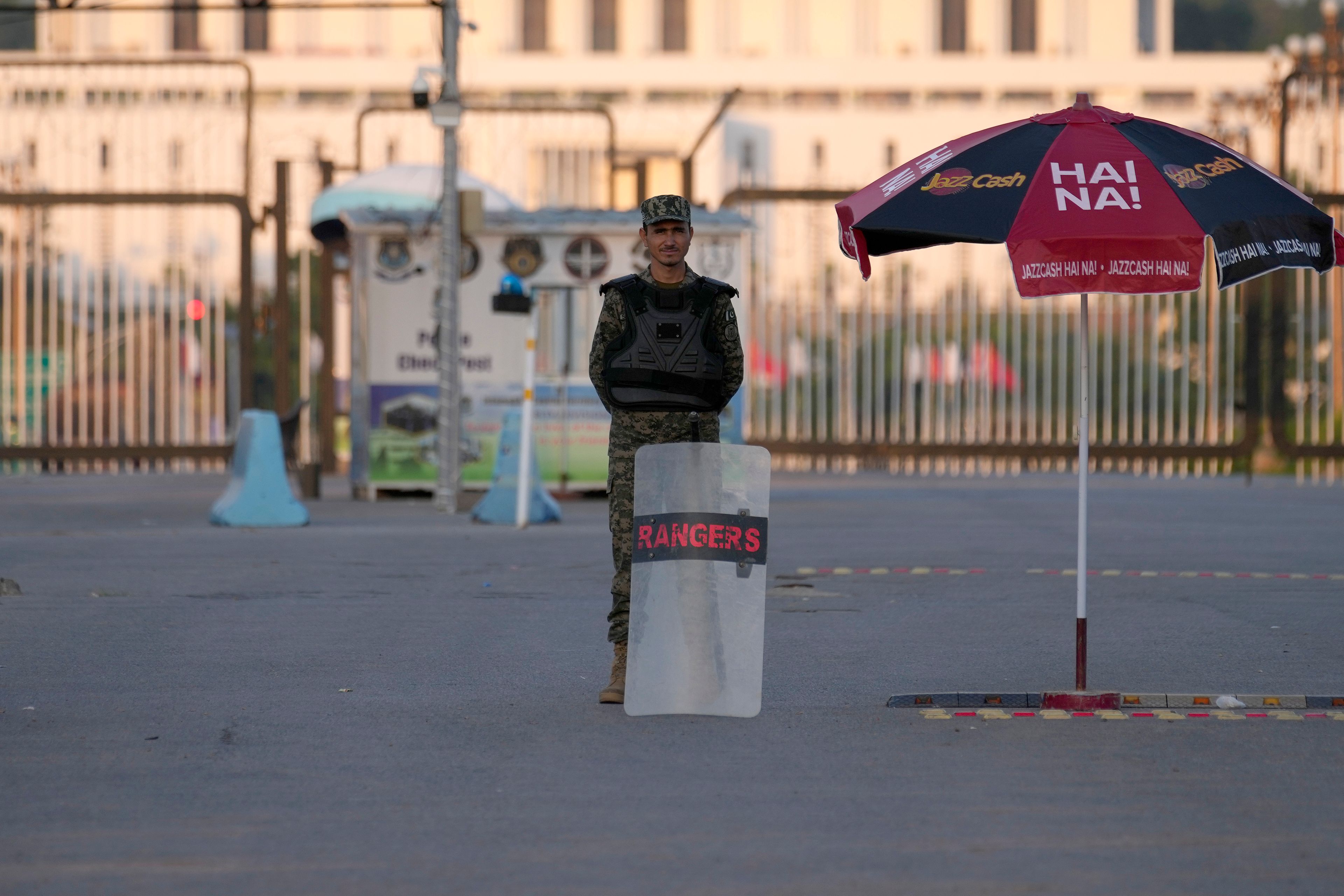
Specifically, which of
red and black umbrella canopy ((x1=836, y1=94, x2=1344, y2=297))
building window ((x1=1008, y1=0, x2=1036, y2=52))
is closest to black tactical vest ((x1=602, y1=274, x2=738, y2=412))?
red and black umbrella canopy ((x1=836, y1=94, x2=1344, y2=297))

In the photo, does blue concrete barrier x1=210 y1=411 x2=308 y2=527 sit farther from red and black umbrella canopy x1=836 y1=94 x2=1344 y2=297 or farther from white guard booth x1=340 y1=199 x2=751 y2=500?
red and black umbrella canopy x1=836 y1=94 x2=1344 y2=297

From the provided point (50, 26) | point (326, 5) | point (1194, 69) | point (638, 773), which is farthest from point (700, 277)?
point (1194, 69)

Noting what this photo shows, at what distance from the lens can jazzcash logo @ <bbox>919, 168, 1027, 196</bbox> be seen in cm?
731

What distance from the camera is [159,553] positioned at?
13.9m

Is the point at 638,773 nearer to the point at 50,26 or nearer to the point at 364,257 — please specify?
the point at 364,257

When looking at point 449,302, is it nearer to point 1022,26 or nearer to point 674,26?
point 674,26

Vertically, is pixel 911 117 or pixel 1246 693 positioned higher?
pixel 911 117

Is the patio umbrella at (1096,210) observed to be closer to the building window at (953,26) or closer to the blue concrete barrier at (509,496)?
the blue concrete barrier at (509,496)

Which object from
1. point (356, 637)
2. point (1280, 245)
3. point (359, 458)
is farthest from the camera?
point (359, 458)

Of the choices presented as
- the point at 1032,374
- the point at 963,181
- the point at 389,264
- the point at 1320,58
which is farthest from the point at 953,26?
the point at 963,181

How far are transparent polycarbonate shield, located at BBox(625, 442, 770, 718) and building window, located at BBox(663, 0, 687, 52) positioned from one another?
63377 mm

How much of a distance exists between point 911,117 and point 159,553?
4844cm

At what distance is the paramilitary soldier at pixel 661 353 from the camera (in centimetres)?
732

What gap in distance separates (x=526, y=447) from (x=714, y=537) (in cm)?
894
